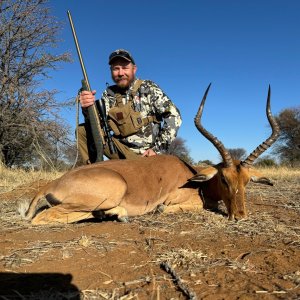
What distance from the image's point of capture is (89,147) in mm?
6758

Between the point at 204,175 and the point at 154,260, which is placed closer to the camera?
the point at 154,260

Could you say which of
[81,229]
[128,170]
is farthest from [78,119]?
[81,229]

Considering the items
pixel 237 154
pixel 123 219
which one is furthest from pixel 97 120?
pixel 237 154

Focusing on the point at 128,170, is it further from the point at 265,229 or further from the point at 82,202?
the point at 265,229

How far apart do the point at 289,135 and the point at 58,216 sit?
28194 mm

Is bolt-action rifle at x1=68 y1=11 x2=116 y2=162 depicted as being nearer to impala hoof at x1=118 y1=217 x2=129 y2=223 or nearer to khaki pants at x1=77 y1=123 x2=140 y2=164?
khaki pants at x1=77 y1=123 x2=140 y2=164

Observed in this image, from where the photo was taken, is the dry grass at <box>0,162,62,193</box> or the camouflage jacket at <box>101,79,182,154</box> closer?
the camouflage jacket at <box>101,79,182,154</box>

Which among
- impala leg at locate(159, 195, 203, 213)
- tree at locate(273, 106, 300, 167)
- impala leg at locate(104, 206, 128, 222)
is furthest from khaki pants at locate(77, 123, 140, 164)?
tree at locate(273, 106, 300, 167)

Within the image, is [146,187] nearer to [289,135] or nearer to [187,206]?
[187,206]

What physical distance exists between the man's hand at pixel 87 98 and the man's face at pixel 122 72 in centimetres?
52

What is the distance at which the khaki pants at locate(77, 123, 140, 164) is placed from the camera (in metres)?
6.61

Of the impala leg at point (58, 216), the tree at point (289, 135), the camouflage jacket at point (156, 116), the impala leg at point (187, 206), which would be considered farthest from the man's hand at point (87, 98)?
the tree at point (289, 135)

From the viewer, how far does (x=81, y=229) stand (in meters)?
3.93

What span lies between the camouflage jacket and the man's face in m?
0.14
